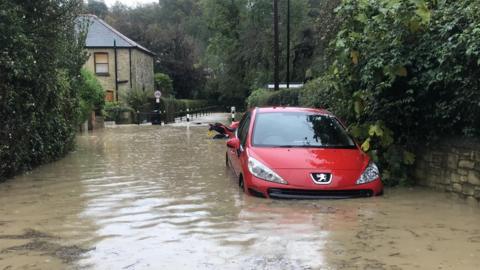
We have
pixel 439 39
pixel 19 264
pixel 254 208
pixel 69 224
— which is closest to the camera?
pixel 19 264

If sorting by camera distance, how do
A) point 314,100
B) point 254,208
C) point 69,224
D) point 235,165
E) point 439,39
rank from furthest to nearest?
point 314,100
point 235,165
point 439,39
point 254,208
point 69,224

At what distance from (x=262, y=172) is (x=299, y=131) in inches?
55.0

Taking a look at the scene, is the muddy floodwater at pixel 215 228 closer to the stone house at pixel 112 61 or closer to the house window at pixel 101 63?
the stone house at pixel 112 61

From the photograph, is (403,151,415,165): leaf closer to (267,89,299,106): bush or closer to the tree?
(267,89,299,106): bush

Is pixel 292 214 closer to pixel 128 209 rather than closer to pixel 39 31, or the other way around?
pixel 128 209

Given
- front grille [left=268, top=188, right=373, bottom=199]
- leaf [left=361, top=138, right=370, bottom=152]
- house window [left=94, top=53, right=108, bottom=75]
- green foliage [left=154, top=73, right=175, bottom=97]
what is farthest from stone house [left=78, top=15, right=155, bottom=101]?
front grille [left=268, top=188, right=373, bottom=199]

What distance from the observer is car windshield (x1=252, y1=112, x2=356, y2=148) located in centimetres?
870

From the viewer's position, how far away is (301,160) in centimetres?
795

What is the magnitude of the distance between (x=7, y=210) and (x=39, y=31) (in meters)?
4.54

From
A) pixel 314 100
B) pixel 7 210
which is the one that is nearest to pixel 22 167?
pixel 7 210

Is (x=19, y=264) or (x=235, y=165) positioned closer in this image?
(x=19, y=264)

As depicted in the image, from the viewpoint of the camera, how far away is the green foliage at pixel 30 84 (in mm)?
9562

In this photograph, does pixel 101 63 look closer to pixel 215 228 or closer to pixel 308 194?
pixel 308 194

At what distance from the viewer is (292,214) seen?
704 cm
